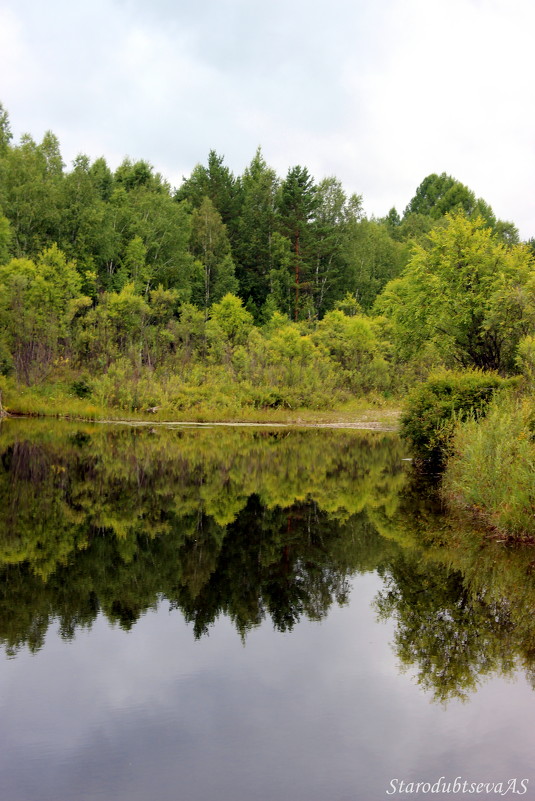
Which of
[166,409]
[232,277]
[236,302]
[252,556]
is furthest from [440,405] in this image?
[232,277]

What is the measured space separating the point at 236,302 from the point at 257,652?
53976mm

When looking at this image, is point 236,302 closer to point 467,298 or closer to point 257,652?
point 467,298

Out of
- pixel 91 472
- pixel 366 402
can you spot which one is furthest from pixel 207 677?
pixel 366 402

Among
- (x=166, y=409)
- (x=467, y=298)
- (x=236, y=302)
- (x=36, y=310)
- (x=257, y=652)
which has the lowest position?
(x=166, y=409)

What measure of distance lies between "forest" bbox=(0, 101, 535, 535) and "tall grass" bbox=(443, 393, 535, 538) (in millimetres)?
79

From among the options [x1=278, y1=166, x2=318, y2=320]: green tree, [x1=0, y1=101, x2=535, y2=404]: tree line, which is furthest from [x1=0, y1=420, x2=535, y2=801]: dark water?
[x1=278, y1=166, x2=318, y2=320]: green tree

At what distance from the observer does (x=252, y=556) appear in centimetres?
1168

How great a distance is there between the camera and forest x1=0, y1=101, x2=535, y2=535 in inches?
1189

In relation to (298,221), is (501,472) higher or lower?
lower

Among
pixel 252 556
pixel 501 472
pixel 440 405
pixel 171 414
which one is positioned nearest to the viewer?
pixel 252 556

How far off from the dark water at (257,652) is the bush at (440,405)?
4.60m

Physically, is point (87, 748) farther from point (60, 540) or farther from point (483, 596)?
point (60, 540)

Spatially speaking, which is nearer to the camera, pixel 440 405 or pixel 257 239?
pixel 440 405

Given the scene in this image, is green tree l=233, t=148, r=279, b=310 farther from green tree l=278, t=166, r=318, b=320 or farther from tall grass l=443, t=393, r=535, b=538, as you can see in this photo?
tall grass l=443, t=393, r=535, b=538
